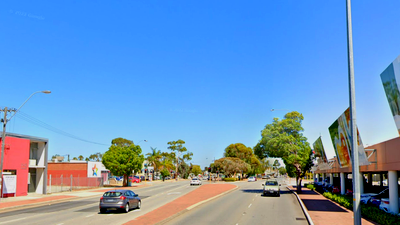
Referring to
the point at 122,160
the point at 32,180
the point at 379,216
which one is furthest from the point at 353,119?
the point at 122,160

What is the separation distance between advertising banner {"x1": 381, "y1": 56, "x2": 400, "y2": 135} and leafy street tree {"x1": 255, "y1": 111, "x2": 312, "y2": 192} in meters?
27.1

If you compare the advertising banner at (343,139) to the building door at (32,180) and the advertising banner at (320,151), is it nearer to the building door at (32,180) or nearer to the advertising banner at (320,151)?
the advertising banner at (320,151)

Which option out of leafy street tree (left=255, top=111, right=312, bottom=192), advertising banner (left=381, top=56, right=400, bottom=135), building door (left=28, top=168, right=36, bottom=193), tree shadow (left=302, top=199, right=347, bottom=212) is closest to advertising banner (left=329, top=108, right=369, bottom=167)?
tree shadow (left=302, top=199, right=347, bottom=212)

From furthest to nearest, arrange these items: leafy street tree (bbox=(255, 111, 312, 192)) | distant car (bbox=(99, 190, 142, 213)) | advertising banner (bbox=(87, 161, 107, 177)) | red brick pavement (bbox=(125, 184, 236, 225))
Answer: advertising banner (bbox=(87, 161, 107, 177)) → leafy street tree (bbox=(255, 111, 312, 192)) → distant car (bbox=(99, 190, 142, 213)) → red brick pavement (bbox=(125, 184, 236, 225))

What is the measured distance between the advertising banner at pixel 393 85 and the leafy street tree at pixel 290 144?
27057 mm

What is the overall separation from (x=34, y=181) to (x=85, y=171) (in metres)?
22.9

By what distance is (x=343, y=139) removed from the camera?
28656mm

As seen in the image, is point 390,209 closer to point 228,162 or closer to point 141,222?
point 141,222

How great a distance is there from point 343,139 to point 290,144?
15078mm

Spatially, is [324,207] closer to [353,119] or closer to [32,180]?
[353,119]

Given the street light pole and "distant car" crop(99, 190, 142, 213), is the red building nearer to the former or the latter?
"distant car" crop(99, 190, 142, 213)

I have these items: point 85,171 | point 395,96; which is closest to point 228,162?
point 85,171

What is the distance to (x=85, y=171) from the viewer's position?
6638 centimetres

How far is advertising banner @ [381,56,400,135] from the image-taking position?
14384mm
